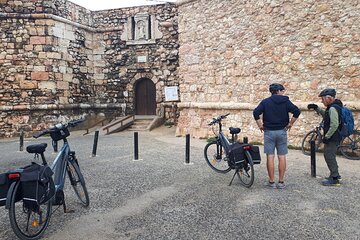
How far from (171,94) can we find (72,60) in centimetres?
443

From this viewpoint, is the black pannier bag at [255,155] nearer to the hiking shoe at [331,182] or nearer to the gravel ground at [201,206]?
the gravel ground at [201,206]

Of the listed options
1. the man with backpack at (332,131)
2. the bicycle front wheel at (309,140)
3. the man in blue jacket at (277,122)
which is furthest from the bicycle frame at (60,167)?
the bicycle front wheel at (309,140)

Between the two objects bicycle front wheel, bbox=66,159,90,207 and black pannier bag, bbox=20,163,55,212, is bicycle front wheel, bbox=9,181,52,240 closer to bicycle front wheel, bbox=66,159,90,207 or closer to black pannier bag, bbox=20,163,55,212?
black pannier bag, bbox=20,163,55,212

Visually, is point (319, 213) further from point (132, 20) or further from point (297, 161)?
point (132, 20)

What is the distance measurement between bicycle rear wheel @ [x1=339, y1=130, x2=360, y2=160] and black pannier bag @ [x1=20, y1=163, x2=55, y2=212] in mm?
5827

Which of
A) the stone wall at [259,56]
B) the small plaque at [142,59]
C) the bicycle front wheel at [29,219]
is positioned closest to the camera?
the bicycle front wheel at [29,219]

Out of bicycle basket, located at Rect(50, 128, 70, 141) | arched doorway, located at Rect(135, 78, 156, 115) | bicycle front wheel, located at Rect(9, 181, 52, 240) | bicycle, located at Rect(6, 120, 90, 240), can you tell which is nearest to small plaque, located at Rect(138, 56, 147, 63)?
arched doorway, located at Rect(135, 78, 156, 115)

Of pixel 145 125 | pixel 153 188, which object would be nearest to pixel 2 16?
pixel 145 125

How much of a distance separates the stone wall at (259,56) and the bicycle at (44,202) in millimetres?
5647

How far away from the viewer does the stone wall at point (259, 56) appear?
6.79m

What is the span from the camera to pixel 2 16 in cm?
1152

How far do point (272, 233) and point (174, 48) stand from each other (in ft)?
38.5

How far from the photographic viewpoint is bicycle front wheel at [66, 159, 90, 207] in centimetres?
358

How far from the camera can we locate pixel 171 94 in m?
13.4
